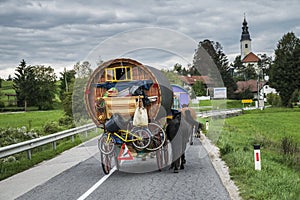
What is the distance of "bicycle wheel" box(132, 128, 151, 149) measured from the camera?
435 inches

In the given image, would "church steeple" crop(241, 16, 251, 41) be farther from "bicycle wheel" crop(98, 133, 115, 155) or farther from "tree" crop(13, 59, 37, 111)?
"bicycle wheel" crop(98, 133, 115, 155)

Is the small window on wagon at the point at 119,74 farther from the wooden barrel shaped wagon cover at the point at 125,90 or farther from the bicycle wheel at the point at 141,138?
the bicycle wheel at the point at 141,138

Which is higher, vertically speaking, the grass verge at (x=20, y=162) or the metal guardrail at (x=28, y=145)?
the metal guardrail at (x=28, y=145)

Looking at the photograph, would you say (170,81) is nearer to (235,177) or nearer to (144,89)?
(144,89)

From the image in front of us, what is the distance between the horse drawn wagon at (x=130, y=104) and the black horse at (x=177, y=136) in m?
0.28

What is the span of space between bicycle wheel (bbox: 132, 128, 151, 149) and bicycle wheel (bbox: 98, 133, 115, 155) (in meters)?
0.62

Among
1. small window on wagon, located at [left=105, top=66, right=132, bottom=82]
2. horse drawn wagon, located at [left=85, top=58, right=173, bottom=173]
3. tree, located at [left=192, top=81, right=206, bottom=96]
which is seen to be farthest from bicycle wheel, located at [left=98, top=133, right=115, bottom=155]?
tree, located at [left=192, top=81, right=206, bottom=96]

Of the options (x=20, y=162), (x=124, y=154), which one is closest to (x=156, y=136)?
(x=124, y=154)

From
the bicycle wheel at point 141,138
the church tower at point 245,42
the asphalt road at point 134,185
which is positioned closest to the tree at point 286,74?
the asphalt road at point 134,185

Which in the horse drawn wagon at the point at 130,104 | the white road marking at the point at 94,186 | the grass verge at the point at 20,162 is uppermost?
the horse drawn wagon at the point at 130,104

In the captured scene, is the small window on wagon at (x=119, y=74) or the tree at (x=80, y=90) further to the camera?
the small window on wagon at (x=119, y=74)

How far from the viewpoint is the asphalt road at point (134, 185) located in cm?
901

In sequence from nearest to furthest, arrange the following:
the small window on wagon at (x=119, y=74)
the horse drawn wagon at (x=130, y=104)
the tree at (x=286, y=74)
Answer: the horse drawn wagon at (x=130, y=104) < the small window on wagon at (x=119, y=74) < the tree at (x=286, y=74)

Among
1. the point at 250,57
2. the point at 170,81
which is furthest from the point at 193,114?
the point at 250,57
